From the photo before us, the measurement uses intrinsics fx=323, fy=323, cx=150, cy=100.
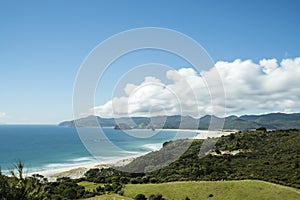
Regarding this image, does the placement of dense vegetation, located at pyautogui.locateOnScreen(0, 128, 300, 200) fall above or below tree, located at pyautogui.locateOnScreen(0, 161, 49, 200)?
below

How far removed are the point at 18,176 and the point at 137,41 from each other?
261 inches

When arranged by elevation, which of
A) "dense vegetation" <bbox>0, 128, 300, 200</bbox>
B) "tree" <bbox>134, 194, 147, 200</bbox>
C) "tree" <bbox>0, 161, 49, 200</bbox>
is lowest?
"tree" <bbox>134, 194, 147, 200</bbox>

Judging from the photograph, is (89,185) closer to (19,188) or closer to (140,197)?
(140,197)

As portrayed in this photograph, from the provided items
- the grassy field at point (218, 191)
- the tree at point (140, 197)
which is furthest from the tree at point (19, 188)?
the tree at point (140, 197)

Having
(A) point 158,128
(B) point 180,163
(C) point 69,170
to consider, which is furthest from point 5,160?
(A) point 158,128

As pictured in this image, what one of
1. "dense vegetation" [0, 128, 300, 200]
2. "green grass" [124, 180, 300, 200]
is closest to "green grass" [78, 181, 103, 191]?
"dense vegetation" [0, 128, 300, 200]

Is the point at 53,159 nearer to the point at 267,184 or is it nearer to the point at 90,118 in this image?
the point at 267,184

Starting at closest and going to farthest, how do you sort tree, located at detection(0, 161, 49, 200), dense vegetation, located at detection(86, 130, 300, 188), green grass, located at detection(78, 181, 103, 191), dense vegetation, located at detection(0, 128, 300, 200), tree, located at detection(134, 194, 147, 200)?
tree, located at detection(0, 161, 49, 200) → tree, located at detection(134, 194, 147, 200) → dense vegetation, located at detection(0, 128, 300, 200) → green grass, located at detection(78, 181, 103, 191) → dense vegetation, located at detection(86, 130, 300, 188)

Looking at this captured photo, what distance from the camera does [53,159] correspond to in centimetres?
8219

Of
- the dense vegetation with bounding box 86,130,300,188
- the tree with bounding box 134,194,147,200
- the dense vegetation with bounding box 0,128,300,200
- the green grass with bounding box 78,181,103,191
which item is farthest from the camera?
the dense vegetation with bounding box 86,130,300,188

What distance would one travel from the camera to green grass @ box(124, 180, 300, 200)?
109 ft

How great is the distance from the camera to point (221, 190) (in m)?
35.7

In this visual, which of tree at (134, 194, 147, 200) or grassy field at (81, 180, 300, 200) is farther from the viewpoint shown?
tree at (134, 194, 147, 200)

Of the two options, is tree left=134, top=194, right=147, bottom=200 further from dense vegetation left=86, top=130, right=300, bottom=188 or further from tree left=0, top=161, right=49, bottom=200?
tree left=0, top=161, right=49, bottom=200
